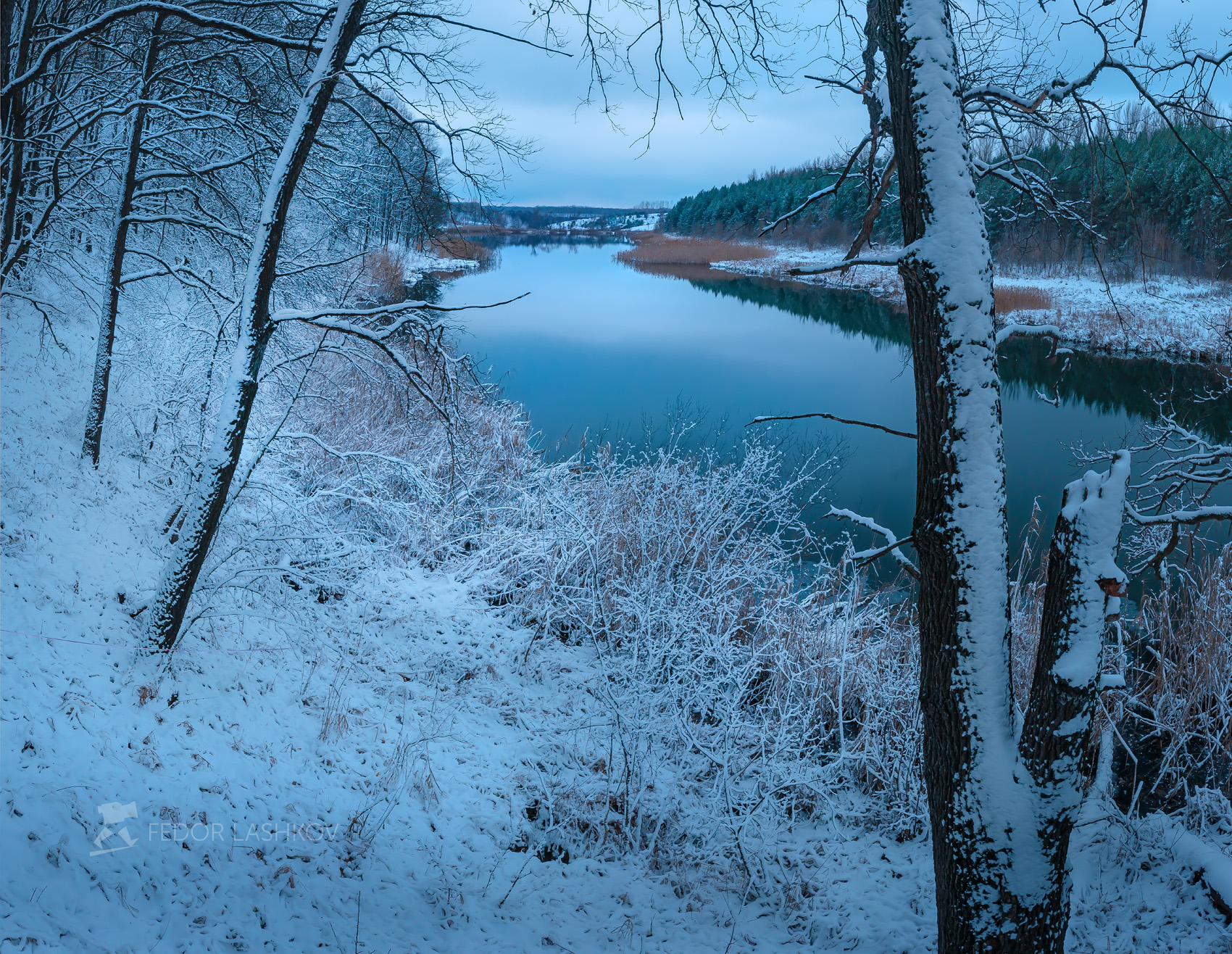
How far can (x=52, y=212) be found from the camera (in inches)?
305

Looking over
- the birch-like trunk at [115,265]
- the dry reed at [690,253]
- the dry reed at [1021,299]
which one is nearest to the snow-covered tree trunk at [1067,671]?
the birch-like trunk at [115,265]

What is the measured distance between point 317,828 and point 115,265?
6332 millimetres

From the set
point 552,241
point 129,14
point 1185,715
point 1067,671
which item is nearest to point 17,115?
point 129,14

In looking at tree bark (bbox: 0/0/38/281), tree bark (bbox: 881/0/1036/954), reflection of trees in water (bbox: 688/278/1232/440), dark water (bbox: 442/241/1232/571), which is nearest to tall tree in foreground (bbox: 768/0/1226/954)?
tree bark (bbox: 881/0/1036/954)

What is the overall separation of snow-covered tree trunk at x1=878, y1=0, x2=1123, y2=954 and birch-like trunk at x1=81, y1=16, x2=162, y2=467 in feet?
23.5

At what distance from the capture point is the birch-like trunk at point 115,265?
6.86 m

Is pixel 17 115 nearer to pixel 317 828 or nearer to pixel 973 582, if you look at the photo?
pixel 317 828

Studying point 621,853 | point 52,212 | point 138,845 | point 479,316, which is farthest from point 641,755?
point 479,316

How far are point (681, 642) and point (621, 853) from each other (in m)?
2.07

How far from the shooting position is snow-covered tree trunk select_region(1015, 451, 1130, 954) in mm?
2293

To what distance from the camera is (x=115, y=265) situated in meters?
7.32

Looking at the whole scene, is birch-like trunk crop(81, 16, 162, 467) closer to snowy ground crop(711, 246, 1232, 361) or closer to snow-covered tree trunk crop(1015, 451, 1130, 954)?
snow-covered tree trunk crop(1015, 451, 1130, 954)

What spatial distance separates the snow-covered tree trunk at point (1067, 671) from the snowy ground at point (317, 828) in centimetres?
168

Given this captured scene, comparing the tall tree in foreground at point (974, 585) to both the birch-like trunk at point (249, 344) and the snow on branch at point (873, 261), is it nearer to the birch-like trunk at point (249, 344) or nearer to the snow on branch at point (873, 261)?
the snow on branch at point (873, 261)
